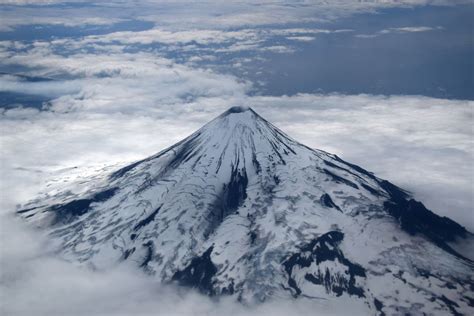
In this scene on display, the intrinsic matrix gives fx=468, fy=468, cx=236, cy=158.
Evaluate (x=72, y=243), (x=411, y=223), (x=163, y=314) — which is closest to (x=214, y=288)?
(x=163, y=314)

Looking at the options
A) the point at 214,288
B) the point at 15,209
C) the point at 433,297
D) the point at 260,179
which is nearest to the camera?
the point at 433,297

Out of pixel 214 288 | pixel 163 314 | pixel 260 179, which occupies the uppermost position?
pixel 260 179

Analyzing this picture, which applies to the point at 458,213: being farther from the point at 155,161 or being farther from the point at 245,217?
the point at 155,161

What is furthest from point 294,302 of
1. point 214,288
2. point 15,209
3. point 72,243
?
point 15,209

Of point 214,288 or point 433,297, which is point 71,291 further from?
point 433,297

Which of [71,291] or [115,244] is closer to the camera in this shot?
[71,291]

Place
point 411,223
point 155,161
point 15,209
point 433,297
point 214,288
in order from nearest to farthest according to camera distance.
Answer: point 433,297 → point 214,288 → point 411,223 → point 155,161 → point 15,209

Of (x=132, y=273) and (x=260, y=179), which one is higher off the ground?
(x=260, y=179)
